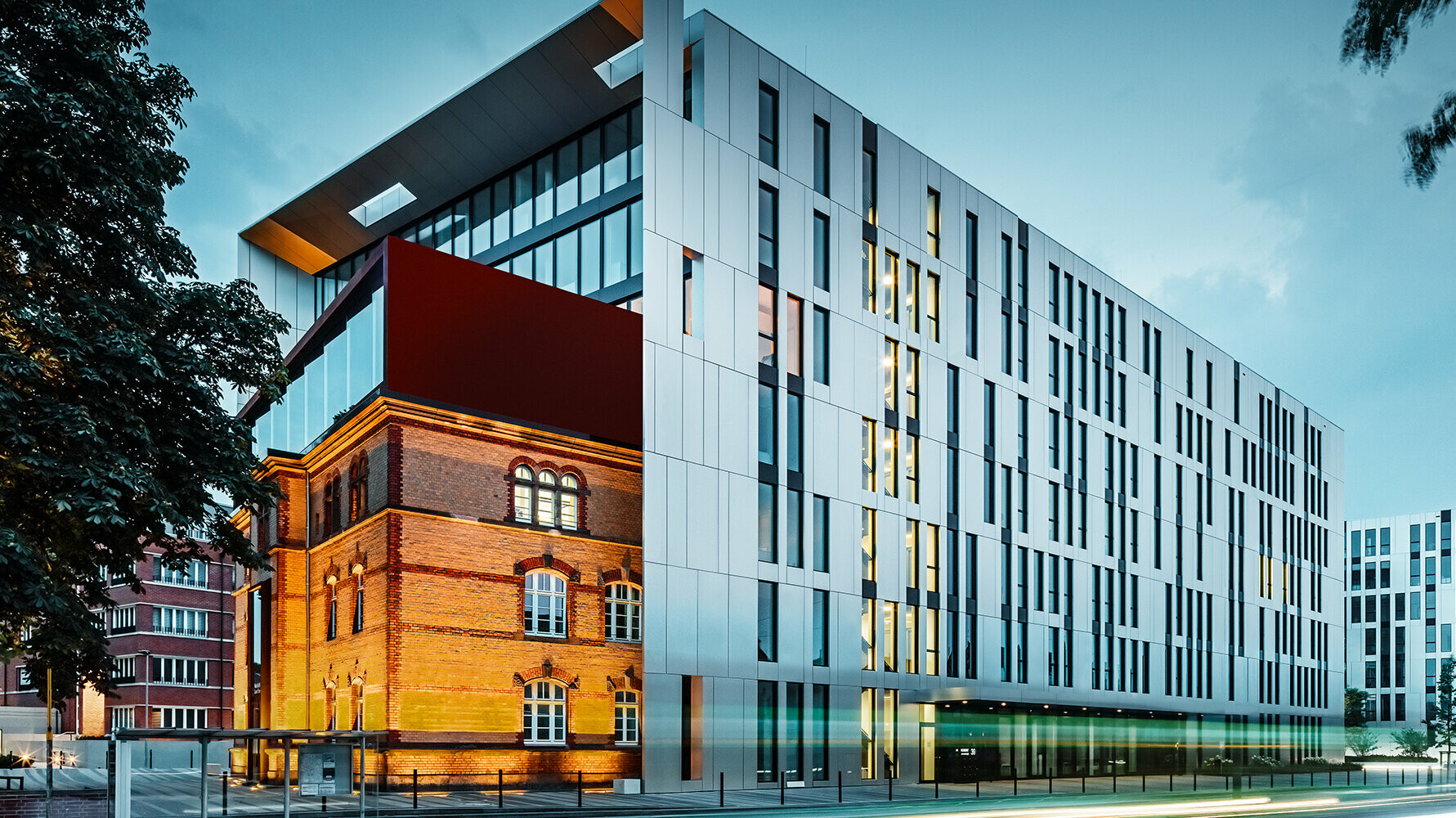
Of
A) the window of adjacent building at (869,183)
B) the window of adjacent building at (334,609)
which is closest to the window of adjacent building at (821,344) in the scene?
the window of adjacent building at (869,183)

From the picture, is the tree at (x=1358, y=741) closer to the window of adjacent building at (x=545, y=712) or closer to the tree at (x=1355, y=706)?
the tree at (x=1355, y=706)

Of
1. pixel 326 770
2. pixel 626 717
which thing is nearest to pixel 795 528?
pixel 626 717

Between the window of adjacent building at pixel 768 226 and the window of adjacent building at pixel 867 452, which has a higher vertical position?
the window of adjacent building at pixel 768 226

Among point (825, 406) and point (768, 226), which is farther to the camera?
point (825, 406)

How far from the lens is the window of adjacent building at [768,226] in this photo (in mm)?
38875

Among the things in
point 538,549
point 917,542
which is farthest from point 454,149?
point 917,542

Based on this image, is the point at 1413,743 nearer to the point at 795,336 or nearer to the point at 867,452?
the point at 867,452

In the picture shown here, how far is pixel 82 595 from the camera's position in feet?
63.7

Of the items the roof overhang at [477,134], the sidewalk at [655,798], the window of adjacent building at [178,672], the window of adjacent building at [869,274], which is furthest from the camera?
the window of adjacent building at [178,672]

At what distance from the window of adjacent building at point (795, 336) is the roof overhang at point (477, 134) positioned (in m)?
8.78

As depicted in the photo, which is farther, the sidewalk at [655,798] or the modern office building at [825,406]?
the modern office building at [825,406]

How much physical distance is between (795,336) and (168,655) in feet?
166

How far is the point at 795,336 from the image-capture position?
39.8 metres

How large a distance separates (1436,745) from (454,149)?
329 feet
